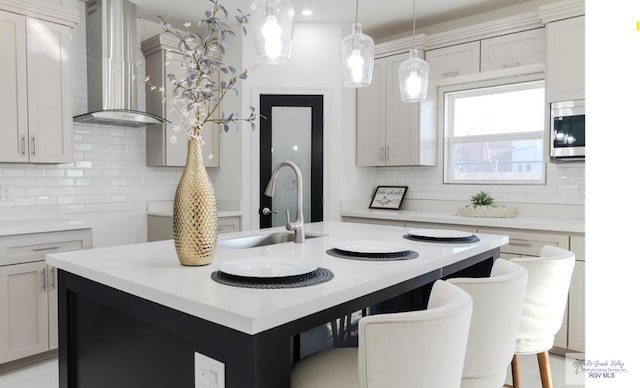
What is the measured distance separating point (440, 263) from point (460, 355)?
71cm

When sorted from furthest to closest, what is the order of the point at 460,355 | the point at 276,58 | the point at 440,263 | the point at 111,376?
the point at 276,58, the point at 440,263, the point at 111,376, the point at 460,355

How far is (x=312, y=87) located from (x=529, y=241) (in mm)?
2449

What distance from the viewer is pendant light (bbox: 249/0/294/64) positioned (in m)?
1.95

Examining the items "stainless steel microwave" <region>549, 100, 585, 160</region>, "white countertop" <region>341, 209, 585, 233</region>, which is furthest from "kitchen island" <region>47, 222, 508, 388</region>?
"stainless steel microwave" <region>549, 100, 585, 160</region>

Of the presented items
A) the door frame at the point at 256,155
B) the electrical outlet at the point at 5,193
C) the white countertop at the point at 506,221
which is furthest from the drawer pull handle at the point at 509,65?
the electrical outlet at the point at 5,193

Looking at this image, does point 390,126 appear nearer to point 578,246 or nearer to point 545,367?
point 578,246

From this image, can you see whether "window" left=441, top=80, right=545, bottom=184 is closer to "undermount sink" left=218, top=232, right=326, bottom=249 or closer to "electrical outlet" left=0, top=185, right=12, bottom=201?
"undermount sink" left=218, top=232, right=326, bottom=249

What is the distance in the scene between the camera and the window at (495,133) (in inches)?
160

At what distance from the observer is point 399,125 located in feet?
14.6

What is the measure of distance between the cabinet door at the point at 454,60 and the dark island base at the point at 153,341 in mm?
2530

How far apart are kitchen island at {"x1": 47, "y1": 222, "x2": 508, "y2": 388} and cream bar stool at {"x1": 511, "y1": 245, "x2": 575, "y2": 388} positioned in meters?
0.30
